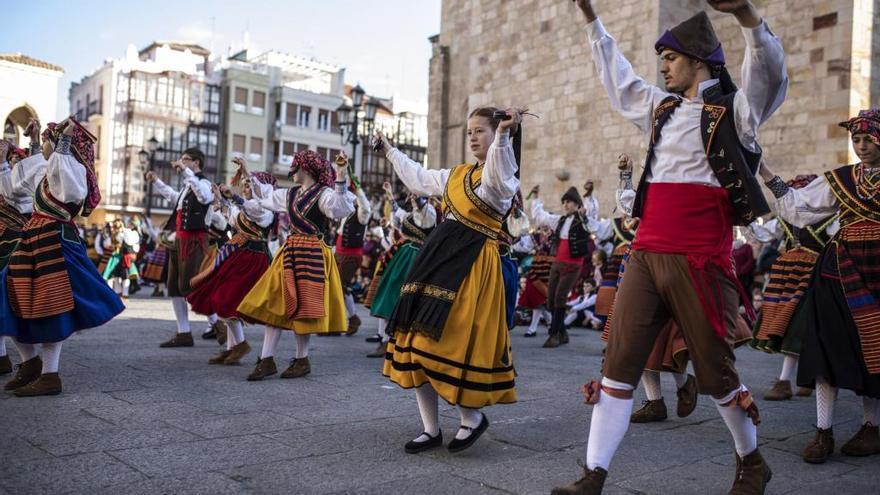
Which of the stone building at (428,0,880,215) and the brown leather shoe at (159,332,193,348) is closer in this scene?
the brown leather shoe at (159,332,193,348)

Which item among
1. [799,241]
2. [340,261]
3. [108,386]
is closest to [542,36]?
[340,261]

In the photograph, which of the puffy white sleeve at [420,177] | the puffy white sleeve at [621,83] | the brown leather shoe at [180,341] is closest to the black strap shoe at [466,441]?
the puffy white sleeve at [420,177]

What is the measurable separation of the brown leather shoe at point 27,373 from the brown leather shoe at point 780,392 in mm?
5496

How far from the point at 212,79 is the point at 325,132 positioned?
24.9 ft

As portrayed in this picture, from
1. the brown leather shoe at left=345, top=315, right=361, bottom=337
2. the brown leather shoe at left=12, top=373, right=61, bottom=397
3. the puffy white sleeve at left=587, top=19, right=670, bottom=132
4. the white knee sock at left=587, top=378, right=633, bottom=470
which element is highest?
the puffy white sleeve at left=587, top=19, right=670, bottom=132

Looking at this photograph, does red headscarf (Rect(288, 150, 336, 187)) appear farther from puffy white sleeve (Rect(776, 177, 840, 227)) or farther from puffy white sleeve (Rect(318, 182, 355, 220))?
puffy white sleeve (Rect(776, 177, 840, 227))

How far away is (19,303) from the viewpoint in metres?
5.45

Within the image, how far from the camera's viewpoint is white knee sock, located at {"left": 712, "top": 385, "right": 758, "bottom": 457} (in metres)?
3.44

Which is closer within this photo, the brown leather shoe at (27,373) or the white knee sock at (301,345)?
the brown leather shoe at (27,373)

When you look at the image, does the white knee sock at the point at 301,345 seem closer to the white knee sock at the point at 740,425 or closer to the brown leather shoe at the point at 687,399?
the brown leather shoe at the point at 687,399

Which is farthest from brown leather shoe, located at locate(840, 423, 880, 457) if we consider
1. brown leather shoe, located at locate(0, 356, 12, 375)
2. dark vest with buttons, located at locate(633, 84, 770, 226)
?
brown leather shoe, located at locate(0, 356, 12, 375)

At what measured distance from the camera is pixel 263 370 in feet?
21.1

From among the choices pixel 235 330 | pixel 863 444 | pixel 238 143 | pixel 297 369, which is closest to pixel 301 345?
pixel 297 369

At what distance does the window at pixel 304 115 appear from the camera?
51.2m
